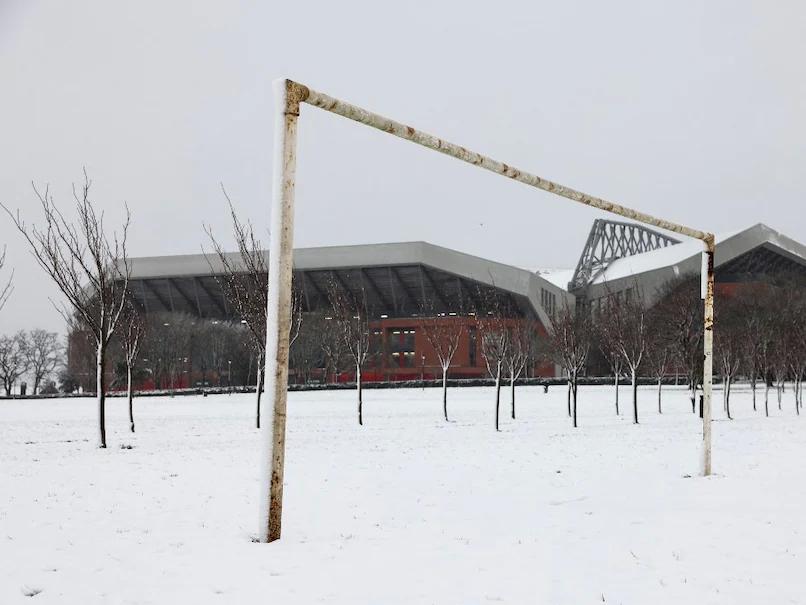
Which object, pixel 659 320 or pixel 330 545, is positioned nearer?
pixel 330 545

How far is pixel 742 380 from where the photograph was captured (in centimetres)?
5791

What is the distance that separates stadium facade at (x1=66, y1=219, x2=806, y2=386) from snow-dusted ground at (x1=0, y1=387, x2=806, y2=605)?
54.0m

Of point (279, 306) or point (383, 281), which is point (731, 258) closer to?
point (383, 281)

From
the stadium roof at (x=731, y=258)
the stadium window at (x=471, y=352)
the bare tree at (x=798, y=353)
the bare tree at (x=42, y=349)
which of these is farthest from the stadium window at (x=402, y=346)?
the bare tree at (x=798, y=353)

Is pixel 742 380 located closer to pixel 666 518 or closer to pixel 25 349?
pixel 666 518

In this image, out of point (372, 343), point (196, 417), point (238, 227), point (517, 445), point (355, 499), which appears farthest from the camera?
point (372, 343)

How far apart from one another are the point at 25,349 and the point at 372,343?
40.8 metres

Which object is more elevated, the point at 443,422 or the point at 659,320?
the point at 659,320

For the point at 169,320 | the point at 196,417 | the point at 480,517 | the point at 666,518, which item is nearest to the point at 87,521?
the point at 480,517

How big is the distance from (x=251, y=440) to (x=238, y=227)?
7.91 m

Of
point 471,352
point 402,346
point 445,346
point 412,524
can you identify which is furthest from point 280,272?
point 402,346

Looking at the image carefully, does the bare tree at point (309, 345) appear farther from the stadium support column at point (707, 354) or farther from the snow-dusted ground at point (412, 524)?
the stadium support column at point (707, 354)

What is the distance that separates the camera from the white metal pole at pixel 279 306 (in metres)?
6.54

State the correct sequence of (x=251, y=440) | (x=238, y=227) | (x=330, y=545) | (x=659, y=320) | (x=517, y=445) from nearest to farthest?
(x=330, y=545) → (x=517, y=445) → (x=251, y=440) → (x=238, y=227) → (x=659, y=320)
